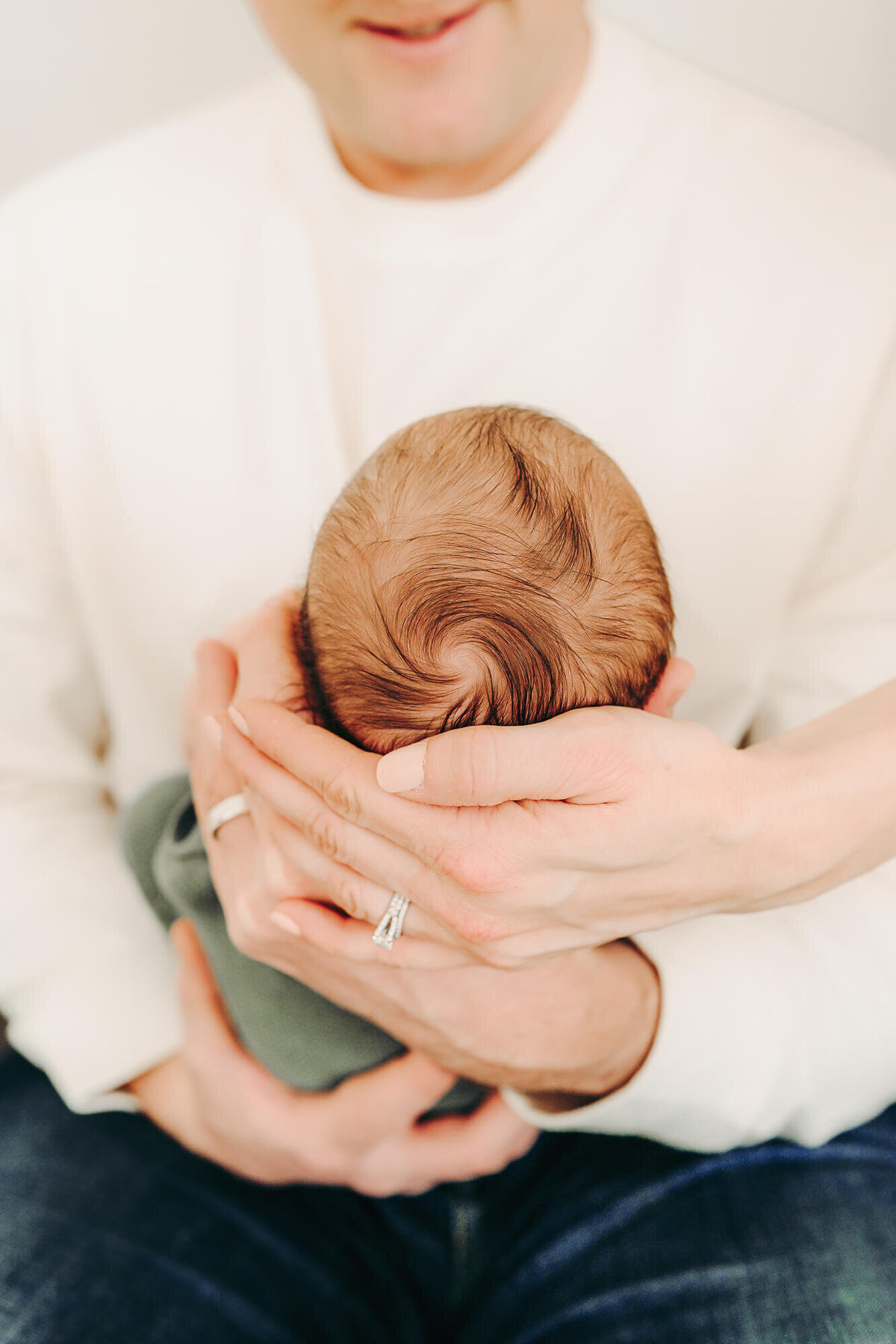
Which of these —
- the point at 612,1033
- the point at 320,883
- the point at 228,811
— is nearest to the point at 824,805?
the point at 612,1033

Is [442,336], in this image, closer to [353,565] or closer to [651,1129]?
[353,565]

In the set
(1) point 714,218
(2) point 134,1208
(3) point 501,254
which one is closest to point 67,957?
(2) point 134,1208

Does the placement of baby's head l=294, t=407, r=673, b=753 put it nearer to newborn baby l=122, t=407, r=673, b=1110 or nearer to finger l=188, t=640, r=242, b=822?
newborn baby l=122, t=407, r=673, b=1110

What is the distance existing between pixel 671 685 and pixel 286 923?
0.33m

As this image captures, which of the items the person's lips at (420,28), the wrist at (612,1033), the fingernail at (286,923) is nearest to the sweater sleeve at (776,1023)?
the wrist at (612,1033)

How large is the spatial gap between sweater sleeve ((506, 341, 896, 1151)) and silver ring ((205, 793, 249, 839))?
0.32 m

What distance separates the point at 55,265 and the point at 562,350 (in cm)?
51

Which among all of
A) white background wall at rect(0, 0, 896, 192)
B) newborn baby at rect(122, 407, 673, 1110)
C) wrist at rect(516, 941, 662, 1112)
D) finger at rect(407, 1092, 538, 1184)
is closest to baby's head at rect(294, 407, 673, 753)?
newborn baby at rect(122, 407, 673, 1110)

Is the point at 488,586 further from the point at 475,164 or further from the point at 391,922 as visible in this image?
the point at 475,164

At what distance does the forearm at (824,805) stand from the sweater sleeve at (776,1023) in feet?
0.38

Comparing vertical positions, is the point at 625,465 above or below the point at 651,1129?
above

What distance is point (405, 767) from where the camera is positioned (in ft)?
1.86

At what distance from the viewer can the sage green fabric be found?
31.6 inches

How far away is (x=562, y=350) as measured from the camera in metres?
0.89
